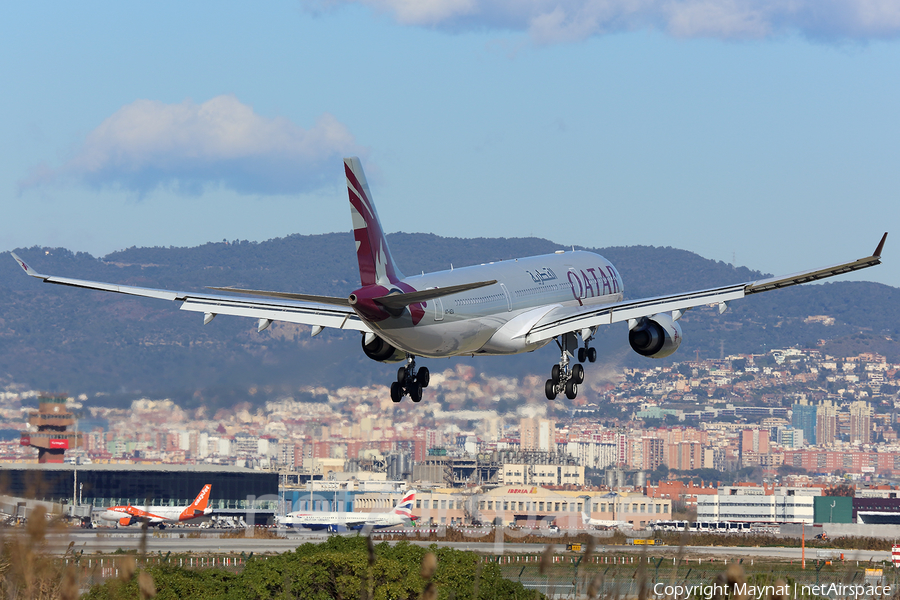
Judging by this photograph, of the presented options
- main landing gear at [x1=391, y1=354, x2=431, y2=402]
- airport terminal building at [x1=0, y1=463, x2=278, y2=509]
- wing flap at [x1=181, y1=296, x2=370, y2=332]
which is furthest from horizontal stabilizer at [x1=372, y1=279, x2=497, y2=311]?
airport terminal building at [x1=0, y1=463, x2=278, y2=509]

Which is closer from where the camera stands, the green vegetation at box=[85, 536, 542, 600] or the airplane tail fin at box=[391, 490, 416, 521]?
the green vegetation at box=[85, 536, 542, 600]

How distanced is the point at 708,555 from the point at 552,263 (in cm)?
3564

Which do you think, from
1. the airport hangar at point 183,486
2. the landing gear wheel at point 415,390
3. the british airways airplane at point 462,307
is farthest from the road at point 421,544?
the airport hangar at point 183,486

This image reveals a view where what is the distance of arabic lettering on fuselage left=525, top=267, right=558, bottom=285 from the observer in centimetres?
4366

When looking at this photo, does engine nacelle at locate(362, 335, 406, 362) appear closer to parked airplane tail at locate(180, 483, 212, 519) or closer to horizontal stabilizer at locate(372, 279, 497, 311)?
horizontal stabilizer at locate(372, 279, 497, 311)

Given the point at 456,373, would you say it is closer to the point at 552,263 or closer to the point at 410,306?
the point at 552,263

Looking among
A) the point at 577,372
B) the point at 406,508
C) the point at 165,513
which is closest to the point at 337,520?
the point at 406,508

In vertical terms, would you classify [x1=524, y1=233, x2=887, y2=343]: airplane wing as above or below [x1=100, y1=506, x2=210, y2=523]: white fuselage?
above

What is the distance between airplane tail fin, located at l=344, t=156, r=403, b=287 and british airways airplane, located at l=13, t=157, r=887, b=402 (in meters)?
0.03

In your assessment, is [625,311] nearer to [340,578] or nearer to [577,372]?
[577,372]

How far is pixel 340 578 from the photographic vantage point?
93.4 ft

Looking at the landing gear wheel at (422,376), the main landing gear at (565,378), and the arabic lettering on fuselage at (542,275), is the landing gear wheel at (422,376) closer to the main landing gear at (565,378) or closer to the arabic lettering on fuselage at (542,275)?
the main landing gear at (565,378)

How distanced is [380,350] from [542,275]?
327 inches

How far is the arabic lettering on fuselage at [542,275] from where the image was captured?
43.7 metres
